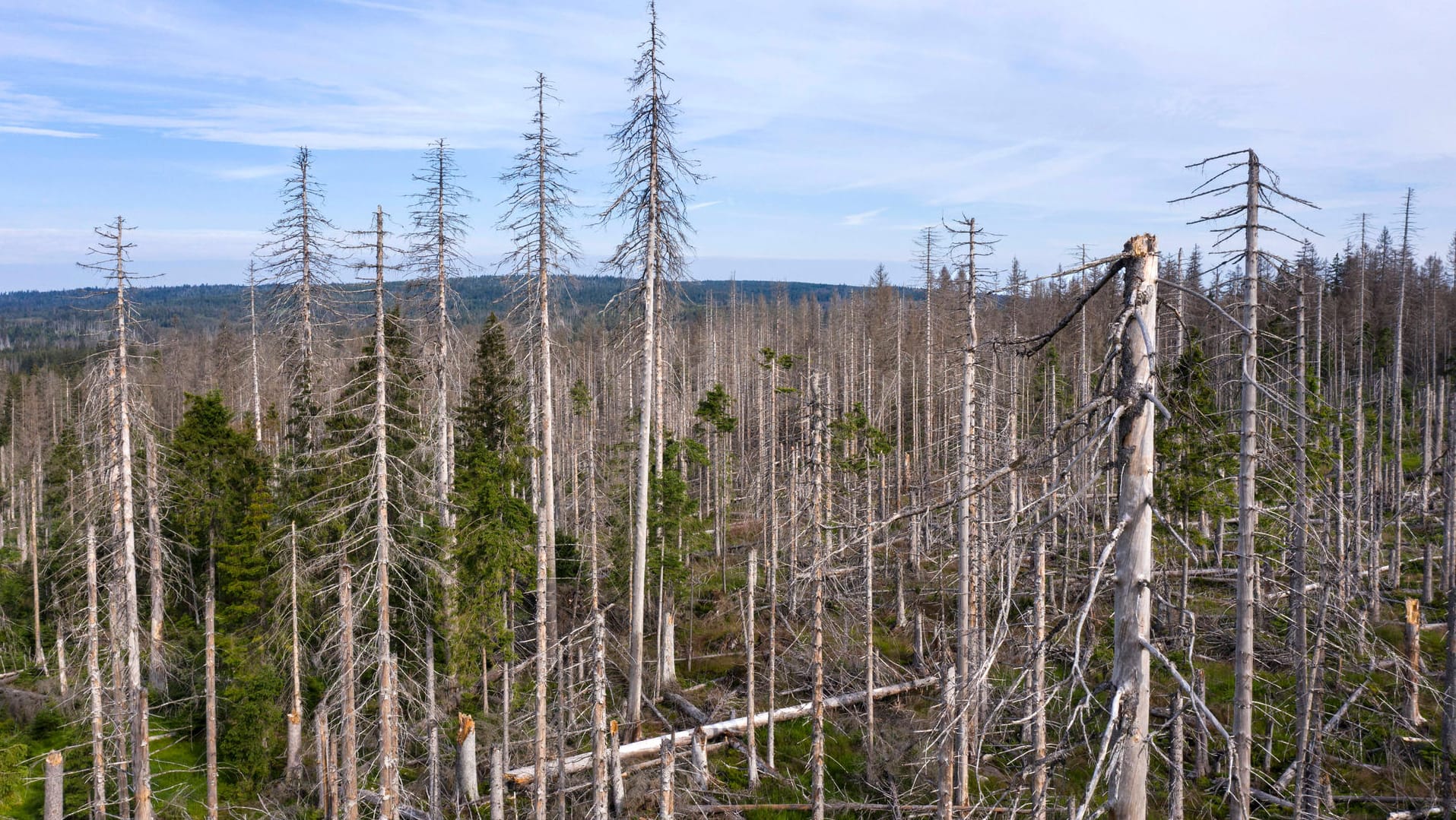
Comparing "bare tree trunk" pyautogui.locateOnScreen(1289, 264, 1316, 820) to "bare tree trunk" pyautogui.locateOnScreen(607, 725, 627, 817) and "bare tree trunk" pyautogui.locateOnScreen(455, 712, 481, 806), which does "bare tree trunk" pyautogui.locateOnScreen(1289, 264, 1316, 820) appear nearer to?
"bare tree trunk" pyautogui.locateOnScreen(607, 725, 627, 817)

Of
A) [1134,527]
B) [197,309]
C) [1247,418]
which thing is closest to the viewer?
[1134,527]

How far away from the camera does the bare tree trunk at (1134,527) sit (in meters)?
4.31

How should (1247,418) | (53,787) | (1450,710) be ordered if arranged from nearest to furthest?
1. (1247,418)
2. (53,787)
3. (1450,710)

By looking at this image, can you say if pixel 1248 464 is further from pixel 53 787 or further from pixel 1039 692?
pixel 53 787

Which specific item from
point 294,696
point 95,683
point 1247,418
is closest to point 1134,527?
point 1247,418

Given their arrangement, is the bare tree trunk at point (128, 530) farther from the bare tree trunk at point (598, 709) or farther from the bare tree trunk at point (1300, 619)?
the bare tree trunk at point (1300, 619)

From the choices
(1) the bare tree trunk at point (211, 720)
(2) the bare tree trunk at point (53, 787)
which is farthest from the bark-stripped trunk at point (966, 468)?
(2) the bare tree trunk at point (53, 787)

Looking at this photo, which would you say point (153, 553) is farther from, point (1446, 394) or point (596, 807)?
point (1446, 394)

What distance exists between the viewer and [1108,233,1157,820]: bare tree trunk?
431cm

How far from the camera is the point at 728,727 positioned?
20.5m

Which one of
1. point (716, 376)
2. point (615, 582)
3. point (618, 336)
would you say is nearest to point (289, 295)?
point (618, 336)

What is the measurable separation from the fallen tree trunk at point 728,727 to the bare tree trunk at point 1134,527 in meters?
13.7

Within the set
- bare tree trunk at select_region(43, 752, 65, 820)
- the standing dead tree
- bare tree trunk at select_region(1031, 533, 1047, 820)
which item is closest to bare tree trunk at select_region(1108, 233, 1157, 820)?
bare tree trunk at select_region(1031, 533, 1047, 820)

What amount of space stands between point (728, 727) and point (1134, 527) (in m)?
17.8
